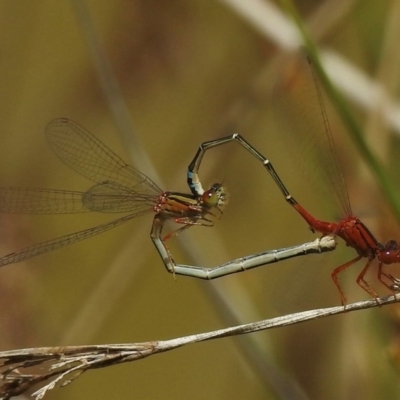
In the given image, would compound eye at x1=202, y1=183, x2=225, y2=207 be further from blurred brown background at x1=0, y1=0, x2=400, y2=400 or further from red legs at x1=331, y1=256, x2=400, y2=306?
red legs at x1=331, y1=256, x2=400, y2=306

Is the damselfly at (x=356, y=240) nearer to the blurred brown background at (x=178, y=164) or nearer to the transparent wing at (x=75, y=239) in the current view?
the blurred brown background at (x=178, y=164)

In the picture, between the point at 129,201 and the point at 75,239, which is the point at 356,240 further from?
the point at 75,239

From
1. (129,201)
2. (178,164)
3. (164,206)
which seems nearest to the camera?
(164,206)

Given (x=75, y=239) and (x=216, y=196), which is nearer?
(x=216, y=196)

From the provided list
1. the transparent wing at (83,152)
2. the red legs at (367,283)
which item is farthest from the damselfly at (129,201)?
the red legs at (367,283)

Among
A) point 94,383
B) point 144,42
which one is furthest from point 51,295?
point 144,42

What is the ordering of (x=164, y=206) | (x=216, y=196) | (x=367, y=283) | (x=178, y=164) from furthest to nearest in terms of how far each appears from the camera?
(x=178, y=164) < (x=164, y=206) < (x=216, y=196) < (x=367, y=283)

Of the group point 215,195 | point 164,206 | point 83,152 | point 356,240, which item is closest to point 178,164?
point 83,152

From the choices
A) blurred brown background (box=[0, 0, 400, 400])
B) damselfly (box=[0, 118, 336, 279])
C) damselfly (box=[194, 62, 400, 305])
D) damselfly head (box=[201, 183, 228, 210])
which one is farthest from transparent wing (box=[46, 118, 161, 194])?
damselfly (box=[194, 62, 400, 305])
